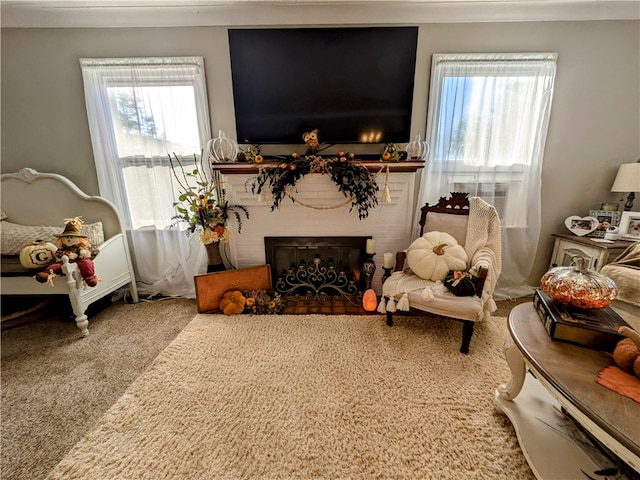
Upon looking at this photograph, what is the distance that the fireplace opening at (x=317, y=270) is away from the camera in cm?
227

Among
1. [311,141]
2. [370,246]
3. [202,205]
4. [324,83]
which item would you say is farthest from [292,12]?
[370,246]

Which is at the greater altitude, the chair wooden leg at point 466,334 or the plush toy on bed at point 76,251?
the plush toy on bed at point 76,251

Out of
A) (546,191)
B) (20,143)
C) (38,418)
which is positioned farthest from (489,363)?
(20,143)

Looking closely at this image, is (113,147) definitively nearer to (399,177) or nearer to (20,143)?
(20,143)

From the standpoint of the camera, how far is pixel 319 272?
2.29 meters

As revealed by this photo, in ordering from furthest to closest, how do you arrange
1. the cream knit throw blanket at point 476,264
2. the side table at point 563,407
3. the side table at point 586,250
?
the side table at point 586,250 < the cream knit throw blanket at point 476,264 < the side table at point 563,407

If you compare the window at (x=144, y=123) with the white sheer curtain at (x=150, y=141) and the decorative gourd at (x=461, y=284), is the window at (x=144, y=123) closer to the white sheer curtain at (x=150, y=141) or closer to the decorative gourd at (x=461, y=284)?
the white sheer curtain at (x=150, y=141)

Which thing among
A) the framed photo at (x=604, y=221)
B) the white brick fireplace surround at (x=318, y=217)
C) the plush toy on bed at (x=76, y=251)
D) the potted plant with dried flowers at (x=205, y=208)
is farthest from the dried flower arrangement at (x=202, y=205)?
the framed photo at (x=604, y=221)

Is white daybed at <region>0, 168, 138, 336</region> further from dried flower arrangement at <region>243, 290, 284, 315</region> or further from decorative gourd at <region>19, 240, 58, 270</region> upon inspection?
dried flower arrangement at <region>243, 290, 284, 315</region>

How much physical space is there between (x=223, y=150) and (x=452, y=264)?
6.69 ft

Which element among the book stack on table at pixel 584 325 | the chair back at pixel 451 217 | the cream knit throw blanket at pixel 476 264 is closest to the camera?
the book stack on table at pixel 584 325

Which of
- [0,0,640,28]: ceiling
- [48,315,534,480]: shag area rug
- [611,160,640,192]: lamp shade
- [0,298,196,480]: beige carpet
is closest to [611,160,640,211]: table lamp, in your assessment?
[611,160,640,192]: lamp shade

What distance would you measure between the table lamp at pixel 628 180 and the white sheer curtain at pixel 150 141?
3.49 m

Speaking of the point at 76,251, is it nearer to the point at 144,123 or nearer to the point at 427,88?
the point at 144,123
